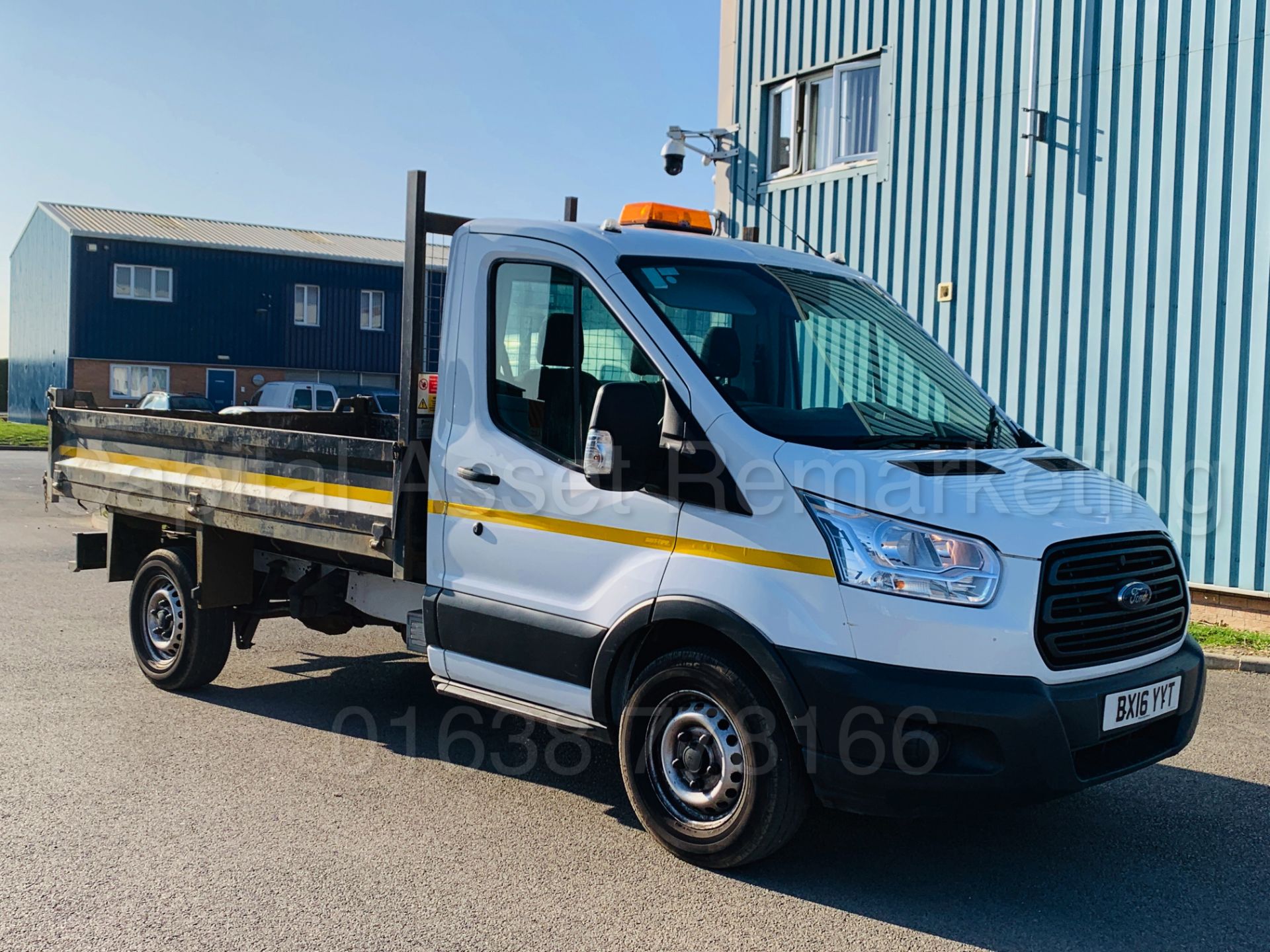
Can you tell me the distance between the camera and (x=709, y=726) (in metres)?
4.38

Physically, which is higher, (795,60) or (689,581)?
(795,60)

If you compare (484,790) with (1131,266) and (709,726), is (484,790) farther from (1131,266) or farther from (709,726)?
(1131,266)

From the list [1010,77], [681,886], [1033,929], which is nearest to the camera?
[1033,929]

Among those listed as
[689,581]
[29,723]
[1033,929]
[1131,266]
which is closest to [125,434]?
[29,723]

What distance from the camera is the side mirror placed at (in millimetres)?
4316

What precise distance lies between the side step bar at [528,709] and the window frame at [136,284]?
40653mm

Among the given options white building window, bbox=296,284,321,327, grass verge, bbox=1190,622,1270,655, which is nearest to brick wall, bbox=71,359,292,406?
white building window, bbox=296,284,321,327

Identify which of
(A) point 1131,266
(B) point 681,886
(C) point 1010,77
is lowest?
(B) point 681,886

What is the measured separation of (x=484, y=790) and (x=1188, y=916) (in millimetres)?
2834

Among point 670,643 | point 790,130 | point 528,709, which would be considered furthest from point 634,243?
point 790,130

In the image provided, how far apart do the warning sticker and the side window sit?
1.30 feet

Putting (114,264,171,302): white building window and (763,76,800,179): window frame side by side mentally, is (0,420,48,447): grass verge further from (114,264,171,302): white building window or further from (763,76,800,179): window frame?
(763,76,800,179): window frame

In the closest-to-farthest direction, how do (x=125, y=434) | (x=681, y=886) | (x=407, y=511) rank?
→ (x=681, y=886)
(x=407, y=511)
(x=125, y=434)

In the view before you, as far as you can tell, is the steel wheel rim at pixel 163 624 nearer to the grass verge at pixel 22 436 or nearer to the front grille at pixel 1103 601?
the front grille at pixel 1103 601
